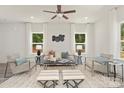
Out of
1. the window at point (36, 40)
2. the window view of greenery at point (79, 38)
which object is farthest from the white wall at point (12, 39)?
the window view of greenery at point (79, 38)

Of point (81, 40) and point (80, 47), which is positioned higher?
point (81, 40)

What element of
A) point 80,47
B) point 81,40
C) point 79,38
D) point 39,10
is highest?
point 39,10

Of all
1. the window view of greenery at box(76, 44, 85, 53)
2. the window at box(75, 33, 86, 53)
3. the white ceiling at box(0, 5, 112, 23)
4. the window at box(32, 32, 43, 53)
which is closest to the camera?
the white ceiling at box(0, 5, 112, 23)

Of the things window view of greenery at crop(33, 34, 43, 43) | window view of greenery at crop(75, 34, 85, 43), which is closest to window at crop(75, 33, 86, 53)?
window view of greenery at crop(75, 34, 85, 43)

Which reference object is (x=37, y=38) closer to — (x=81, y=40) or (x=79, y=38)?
(x=79, y=38)

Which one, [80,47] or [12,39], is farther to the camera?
[12,39]

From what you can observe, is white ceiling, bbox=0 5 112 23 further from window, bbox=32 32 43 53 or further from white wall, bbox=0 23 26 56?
window, bbox=32 32 43 53

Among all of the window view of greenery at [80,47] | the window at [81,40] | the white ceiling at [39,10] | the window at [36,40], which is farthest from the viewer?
the window at [81,40]

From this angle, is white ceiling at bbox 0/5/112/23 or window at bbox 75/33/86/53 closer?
white ceiling at bbox 0/5/112/23

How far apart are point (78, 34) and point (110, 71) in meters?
4.39

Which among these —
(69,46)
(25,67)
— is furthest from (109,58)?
(69,46)

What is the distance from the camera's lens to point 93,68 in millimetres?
6617

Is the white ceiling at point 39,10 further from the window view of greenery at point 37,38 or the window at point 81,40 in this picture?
the window at point 81,40

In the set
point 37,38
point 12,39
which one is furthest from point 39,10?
point 12,39
